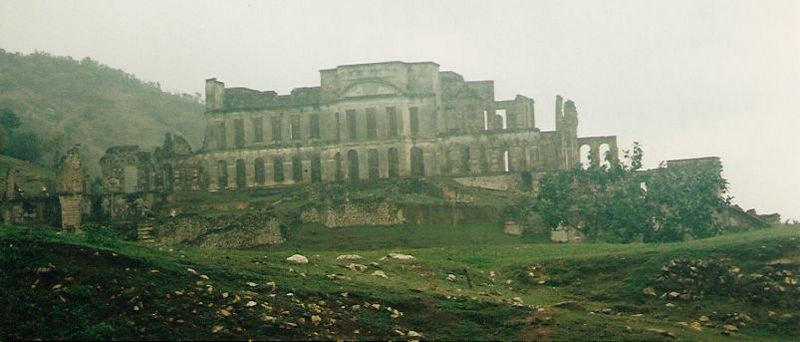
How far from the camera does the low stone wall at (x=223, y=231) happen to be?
50656 mm

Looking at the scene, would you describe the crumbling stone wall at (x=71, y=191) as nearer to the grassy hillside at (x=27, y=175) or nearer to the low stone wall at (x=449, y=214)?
the grassy hillside at (x=27, y=175)

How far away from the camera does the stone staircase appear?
5147cm

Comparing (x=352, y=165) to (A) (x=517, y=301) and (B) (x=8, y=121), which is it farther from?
(A) (x=517, y=301)

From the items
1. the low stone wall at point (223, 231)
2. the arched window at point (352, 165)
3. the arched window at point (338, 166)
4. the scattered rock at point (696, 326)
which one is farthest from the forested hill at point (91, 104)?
the scattered rock at point (696, 326)

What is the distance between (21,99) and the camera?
11369 cm

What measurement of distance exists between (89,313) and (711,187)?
1326 inches

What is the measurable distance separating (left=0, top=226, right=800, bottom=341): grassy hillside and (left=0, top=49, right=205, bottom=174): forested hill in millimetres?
74125

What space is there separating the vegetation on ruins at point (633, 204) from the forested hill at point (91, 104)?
58434 mm

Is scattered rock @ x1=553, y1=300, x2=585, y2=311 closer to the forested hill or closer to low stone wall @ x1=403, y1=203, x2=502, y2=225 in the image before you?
low stone wall @ x1=403, y1=203, x2=502, y2=225

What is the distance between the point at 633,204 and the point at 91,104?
285 ft

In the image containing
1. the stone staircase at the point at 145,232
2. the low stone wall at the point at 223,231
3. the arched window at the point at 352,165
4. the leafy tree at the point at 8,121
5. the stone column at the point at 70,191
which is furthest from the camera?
the leafy tree at the point at 8,121

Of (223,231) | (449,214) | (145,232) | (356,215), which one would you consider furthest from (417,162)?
(145,232)

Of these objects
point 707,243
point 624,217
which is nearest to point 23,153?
point 624,217

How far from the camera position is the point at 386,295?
25.1 meters
